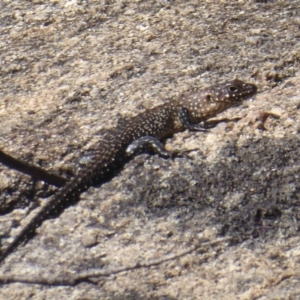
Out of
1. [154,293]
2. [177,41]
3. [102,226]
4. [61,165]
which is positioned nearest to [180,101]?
[177,41]

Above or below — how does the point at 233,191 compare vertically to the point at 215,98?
below

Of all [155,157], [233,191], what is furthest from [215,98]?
[233,191]

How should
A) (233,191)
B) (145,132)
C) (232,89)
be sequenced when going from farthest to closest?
1. (232,89)
2. (145,132)
3. (233,191)

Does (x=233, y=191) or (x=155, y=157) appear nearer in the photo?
(x=233, y=191)

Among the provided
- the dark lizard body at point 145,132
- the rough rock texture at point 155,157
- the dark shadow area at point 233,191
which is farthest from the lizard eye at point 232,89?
the dark shadow area at point 233,191

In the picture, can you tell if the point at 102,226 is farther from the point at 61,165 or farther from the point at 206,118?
the point at 206,118

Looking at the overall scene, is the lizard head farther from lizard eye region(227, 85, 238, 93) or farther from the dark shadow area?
the dark shadow area

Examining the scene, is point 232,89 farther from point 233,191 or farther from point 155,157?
point 233,191

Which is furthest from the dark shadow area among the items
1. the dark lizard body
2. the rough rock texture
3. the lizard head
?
the lizard head
